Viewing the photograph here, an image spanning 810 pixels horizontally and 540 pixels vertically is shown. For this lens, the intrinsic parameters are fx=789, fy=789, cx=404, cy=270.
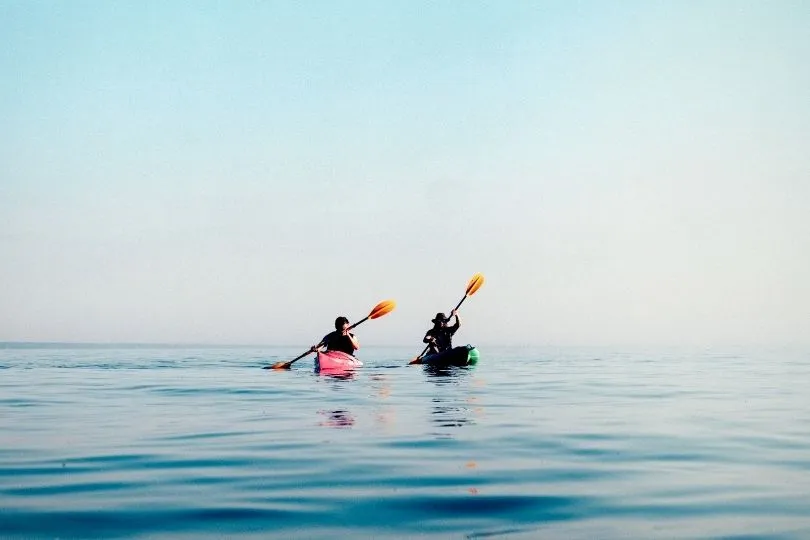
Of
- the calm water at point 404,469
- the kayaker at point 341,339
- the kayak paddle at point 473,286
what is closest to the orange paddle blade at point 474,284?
the kayak paddle at point 473,286

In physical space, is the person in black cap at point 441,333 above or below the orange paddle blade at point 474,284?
below

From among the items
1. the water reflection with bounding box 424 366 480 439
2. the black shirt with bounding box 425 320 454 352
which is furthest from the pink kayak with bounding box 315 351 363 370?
the black shirt with bounding box 425 320 454 352

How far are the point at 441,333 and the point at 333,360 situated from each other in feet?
18.5

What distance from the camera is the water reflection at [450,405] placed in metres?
9.96

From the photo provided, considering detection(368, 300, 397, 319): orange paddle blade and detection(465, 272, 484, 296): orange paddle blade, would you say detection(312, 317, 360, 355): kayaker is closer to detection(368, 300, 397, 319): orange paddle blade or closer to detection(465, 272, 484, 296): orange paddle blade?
detection(368, 300, 397, 319): orange paddle blade

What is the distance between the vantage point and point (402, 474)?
21.4ft

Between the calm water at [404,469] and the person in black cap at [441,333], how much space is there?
1379cm

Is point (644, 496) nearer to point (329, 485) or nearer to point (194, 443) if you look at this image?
point (329, 485)

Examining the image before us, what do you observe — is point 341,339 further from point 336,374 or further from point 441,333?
point 441,333

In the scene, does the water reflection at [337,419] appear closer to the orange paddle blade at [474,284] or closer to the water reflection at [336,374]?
the water reflection at [336,374]

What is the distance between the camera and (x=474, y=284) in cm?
2931

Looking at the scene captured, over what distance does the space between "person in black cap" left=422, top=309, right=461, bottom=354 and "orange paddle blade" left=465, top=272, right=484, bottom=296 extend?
154 centimetres

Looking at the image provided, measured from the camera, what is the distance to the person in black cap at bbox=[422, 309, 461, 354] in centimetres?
2756

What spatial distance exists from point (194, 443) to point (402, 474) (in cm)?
281
